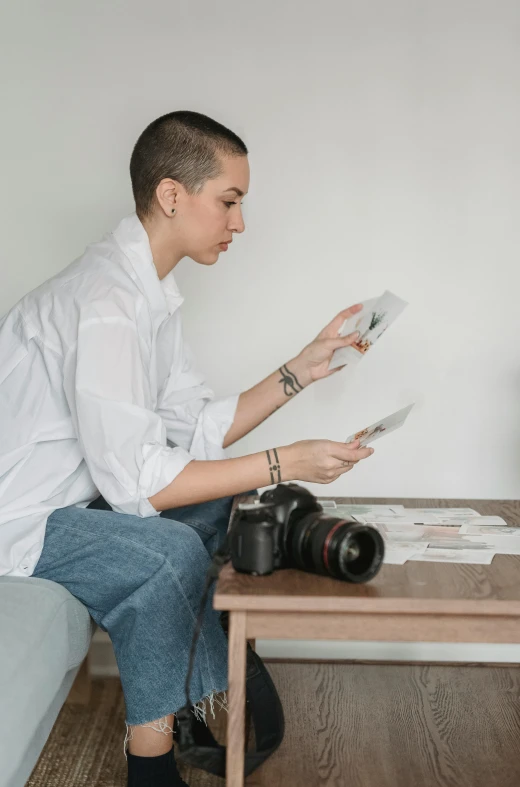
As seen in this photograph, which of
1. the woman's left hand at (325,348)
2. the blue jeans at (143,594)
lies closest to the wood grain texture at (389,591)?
the blue jeans at (143,594)

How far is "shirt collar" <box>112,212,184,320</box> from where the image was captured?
166 centimetres

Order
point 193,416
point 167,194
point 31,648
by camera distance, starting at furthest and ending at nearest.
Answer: point 193,416
point 167,194
point 31,648

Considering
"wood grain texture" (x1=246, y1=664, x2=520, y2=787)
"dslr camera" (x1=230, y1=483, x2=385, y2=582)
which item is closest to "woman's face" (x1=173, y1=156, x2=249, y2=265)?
"dslr camera" (x1=230, y1=483, x2=385, y2=582)

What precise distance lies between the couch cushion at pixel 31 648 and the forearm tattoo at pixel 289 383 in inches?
26.8

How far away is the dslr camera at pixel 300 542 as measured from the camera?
114 centimetres

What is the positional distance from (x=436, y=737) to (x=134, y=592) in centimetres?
64

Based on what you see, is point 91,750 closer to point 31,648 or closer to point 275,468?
point 31,648

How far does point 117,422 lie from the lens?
1.38 meters

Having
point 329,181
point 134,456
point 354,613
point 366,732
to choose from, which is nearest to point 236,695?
point 354,613

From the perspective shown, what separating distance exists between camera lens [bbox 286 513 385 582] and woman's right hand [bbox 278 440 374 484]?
7.8 inches

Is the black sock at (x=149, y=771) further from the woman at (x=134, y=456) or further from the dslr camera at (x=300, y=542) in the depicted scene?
the dslr camera at (x=300, y=542)

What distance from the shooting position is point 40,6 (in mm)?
2203

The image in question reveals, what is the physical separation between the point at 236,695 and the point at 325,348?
0.88 m

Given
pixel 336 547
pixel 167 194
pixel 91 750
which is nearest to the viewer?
pixel 336 547
